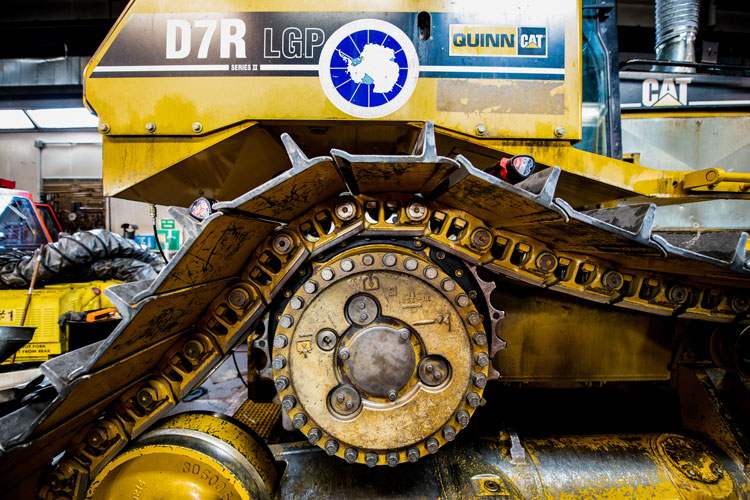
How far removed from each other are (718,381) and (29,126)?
44.0ft

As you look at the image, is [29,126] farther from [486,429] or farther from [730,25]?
[730,25]

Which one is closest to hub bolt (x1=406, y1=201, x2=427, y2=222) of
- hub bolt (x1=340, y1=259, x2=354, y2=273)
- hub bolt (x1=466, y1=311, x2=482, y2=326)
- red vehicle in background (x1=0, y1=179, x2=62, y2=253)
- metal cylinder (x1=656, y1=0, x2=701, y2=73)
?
hub bolt (x1=340, y1=259, x2=354, y2=273)

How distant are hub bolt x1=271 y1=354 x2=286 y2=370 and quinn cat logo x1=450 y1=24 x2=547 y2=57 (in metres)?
1.40

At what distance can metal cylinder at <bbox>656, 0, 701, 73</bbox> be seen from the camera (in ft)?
8.28

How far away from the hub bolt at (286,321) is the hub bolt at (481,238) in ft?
2.25

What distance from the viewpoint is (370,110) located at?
1.61 m

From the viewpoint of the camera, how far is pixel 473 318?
1.28 m

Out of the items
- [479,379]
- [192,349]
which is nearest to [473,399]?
[479,379]

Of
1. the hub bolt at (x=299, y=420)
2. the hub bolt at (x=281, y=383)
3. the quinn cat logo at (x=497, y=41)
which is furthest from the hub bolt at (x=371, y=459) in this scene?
the quinn cat logo at (x=497, y=41)

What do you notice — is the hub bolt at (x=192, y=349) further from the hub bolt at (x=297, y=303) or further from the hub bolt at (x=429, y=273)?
the hub bolt at (x=429, y=273)

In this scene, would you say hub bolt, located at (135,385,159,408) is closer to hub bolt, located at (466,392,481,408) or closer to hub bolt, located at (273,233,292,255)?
hub bolt, located at (273,233,292,255)

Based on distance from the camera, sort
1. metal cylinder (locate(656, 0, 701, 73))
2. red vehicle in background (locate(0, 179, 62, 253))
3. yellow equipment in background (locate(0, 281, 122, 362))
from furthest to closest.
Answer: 1. red vehicle in background (locate(0, 179, 62, 253))
2. yellow equipment in background (locate(0, 281, 122, 362))
3. metal cylinder (locate(656, 0, 701, 73))

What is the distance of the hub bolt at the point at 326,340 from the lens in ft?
4.22

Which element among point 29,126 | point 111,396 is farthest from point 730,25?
point 29,126
